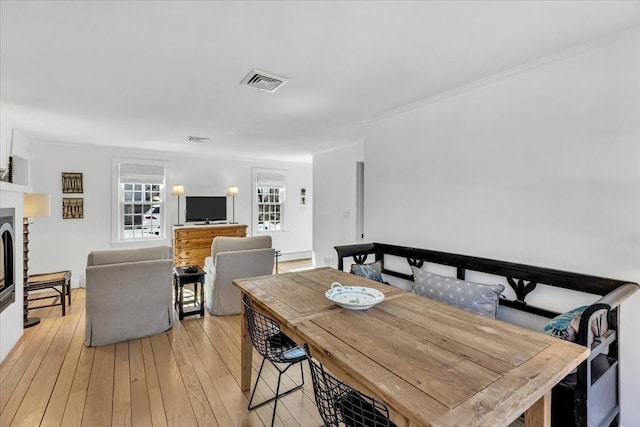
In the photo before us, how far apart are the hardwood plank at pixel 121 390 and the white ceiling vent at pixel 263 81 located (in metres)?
2.60

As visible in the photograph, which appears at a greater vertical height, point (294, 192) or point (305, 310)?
point (294, 192)

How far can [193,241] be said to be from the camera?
5.86m

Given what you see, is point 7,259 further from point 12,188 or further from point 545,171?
point 545,171

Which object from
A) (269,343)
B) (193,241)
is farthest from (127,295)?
(193,241)

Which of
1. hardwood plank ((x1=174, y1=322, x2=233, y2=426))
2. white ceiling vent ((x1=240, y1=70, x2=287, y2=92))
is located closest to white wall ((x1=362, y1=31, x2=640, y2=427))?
white ceiling vent ((x1=240, y1=70, x2=287, y2=92))

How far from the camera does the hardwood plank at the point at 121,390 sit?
203 cm

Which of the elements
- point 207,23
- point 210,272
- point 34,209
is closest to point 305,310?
point 207,23

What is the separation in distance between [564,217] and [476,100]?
120cm

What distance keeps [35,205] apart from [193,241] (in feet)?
8.10

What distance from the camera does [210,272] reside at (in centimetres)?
402

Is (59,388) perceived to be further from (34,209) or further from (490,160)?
(490,160)

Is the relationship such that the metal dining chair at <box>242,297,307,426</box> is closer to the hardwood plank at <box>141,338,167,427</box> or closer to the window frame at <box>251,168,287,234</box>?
the hardwood plank at <box>141,338,167,427</box>

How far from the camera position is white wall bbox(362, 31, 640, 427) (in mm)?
1876

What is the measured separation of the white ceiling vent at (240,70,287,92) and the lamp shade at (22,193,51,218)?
3076mm
